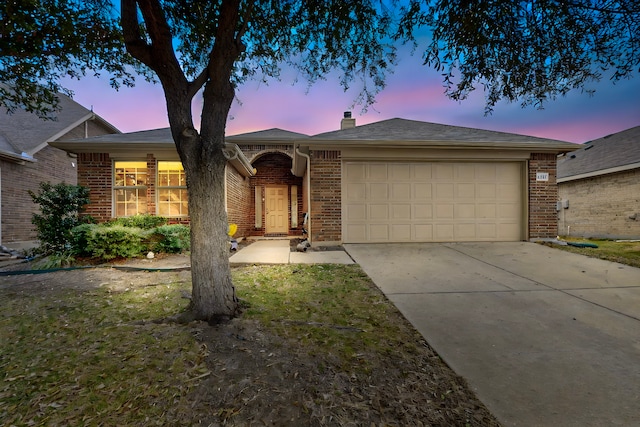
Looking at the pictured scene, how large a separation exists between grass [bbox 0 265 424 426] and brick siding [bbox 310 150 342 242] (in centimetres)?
295

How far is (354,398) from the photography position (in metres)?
1.68

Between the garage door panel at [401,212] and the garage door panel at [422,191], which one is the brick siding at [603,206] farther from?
the garage door panel at [401,212]

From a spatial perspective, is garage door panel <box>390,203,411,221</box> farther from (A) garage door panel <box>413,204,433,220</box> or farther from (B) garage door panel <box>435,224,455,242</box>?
(B) garage door panel <box>435,224,455,242</box>

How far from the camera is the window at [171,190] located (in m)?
8.24

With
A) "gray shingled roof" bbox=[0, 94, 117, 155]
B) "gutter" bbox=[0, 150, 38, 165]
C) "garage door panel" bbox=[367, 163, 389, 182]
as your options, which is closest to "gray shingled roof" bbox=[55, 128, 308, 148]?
"gray shingled roof" bbox=[0, 94, 117, 155]

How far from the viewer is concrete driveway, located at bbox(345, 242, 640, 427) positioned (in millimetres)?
1661

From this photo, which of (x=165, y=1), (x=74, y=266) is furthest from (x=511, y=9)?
(x=74, y=266)

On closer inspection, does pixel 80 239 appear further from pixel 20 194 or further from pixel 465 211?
pixel 465 211

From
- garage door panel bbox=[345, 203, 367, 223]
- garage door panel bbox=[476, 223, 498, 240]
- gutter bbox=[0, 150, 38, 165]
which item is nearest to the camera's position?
garage door panel bbox=[345, 203, 367, 223]

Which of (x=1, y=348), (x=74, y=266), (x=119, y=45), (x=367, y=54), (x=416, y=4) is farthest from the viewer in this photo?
(x=74, y=266)

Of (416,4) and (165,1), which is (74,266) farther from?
(416,4)

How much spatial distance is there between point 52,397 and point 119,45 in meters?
5.85

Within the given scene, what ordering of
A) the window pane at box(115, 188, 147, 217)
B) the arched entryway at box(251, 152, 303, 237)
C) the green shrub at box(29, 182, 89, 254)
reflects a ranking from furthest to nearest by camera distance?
the arched entryway at box(251, 152, 303, 237) → the window pane at box(115, 188, 147, 217) → the green shrub at box(29, 182, 89, 254)

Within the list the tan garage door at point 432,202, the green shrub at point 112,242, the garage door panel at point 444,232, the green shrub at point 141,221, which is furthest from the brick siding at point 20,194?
the garage door panel at point 444,232
